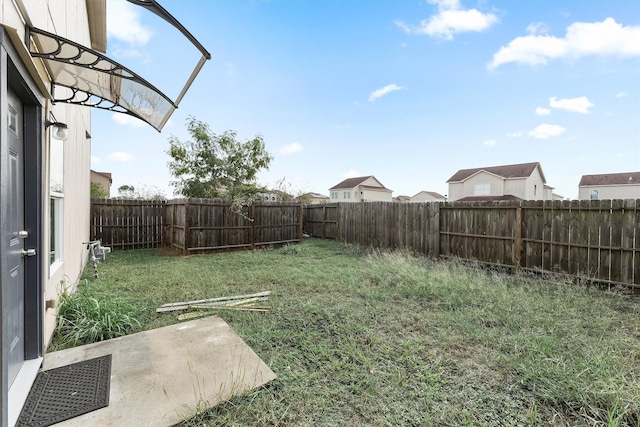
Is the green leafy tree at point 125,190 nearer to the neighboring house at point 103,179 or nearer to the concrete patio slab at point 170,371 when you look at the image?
the neighboring house at point 103,179

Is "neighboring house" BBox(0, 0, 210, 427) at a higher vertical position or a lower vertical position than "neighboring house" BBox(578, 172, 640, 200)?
lower

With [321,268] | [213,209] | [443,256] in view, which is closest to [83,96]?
[213,209]

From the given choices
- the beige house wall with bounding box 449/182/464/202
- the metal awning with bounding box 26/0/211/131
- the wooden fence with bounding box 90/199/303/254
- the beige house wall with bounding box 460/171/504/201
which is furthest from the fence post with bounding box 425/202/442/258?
the beige house wall with bounding box 449/182/464/202

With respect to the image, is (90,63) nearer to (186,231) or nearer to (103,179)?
(186,231)

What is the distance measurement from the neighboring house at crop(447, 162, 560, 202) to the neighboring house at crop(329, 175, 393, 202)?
939cm

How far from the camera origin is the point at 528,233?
5.80 meters

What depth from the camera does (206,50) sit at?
2.94 metres

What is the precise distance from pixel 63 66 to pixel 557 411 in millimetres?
4752

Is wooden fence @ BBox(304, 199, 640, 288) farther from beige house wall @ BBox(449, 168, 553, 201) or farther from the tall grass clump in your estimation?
beige house wall @ BBox(449, 168, 553, 201)

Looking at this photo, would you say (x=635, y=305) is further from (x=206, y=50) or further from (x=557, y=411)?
(x=206, y=50)

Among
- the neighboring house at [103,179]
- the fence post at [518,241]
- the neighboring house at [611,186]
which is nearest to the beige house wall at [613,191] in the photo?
the neighboring house at [611,186]

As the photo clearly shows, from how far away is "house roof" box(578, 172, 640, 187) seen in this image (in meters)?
27.0

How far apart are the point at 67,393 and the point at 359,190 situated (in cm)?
3484

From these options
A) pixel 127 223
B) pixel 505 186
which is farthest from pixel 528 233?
pixel 505 186
